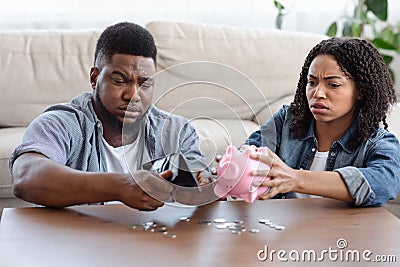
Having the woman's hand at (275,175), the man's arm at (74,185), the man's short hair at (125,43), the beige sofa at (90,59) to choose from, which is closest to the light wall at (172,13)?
the beige sofa at (90,59)

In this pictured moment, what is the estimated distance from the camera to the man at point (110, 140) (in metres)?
1.40

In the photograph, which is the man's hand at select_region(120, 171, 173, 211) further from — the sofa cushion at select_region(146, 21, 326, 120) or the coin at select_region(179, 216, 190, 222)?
the sofa cushion at select_region(146, 21, 326, 120)

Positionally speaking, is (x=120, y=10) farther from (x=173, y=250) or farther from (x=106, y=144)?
(x=173, y=250)

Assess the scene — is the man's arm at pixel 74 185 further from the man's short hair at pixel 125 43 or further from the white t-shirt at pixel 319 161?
the white t-shirt at pixel 319 161

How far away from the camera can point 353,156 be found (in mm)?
1700

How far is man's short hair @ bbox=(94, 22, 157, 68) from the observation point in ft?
5.38

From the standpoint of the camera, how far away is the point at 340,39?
5.81 feet

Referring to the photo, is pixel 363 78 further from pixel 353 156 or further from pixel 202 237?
pixel 202 237

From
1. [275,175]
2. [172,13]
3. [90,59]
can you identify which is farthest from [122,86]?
[172,13]

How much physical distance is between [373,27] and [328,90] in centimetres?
198

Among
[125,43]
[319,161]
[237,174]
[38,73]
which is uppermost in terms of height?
[125,43]

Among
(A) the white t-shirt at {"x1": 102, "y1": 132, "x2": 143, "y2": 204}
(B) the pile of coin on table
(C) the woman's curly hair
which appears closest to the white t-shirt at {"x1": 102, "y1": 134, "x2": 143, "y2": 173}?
(A) the white t-shirt at {"x1": 102, "y1": 132, "x2": 143, "y2": 204}

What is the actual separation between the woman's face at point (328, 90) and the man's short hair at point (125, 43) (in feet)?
1.22

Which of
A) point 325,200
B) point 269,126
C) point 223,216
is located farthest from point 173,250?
point 269,126
